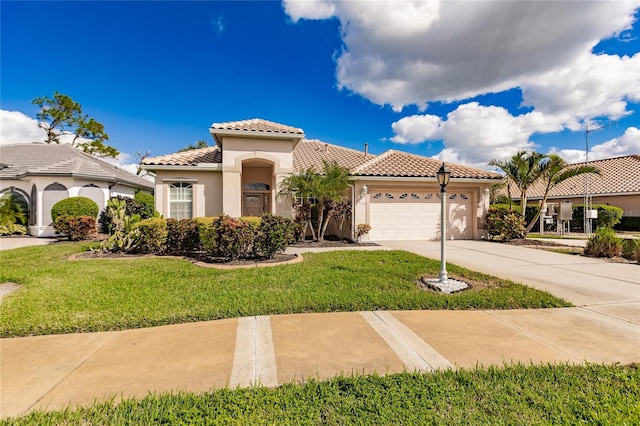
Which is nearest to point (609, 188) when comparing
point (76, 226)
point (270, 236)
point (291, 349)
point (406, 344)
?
point (270, 236)

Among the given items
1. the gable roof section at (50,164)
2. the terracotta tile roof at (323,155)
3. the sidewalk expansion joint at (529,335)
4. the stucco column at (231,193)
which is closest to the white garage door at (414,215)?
the terracotta tile roof at (323,155)

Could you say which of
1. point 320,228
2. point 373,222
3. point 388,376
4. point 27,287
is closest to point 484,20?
point 373,222

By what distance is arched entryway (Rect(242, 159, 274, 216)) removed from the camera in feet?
50.3

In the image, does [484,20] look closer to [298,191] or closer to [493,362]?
[298,191]

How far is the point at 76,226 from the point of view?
13352mm

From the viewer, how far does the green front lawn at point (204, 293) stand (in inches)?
175

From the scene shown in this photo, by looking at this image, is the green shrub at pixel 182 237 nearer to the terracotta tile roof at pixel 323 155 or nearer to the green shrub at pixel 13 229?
the terracotta tile roof at pixel 323 155

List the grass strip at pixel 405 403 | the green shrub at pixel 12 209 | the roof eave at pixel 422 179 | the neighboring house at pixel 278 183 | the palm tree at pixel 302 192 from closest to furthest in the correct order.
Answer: the grass strip at pixel 405 403
the palm tree at pixel 302 192
the neighboring house at pixel 278 183
the roof eave at pixel 422 179
the green shrub at pixel 12 209

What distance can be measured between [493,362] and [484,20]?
10.5 meters

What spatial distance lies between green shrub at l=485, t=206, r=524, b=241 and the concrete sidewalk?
30.5 feet

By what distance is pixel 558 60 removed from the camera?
1015cm

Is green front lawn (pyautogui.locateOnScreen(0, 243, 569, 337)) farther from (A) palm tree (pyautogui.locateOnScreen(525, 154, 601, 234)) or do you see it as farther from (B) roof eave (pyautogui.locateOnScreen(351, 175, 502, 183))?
(A) palm tree (pyautogui.locateOnScreen(525, 154, 601, 234))

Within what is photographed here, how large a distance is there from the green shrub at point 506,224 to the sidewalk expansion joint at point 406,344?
467 inches

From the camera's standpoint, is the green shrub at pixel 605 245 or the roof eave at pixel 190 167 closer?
the green shrub at pixel 605 245
